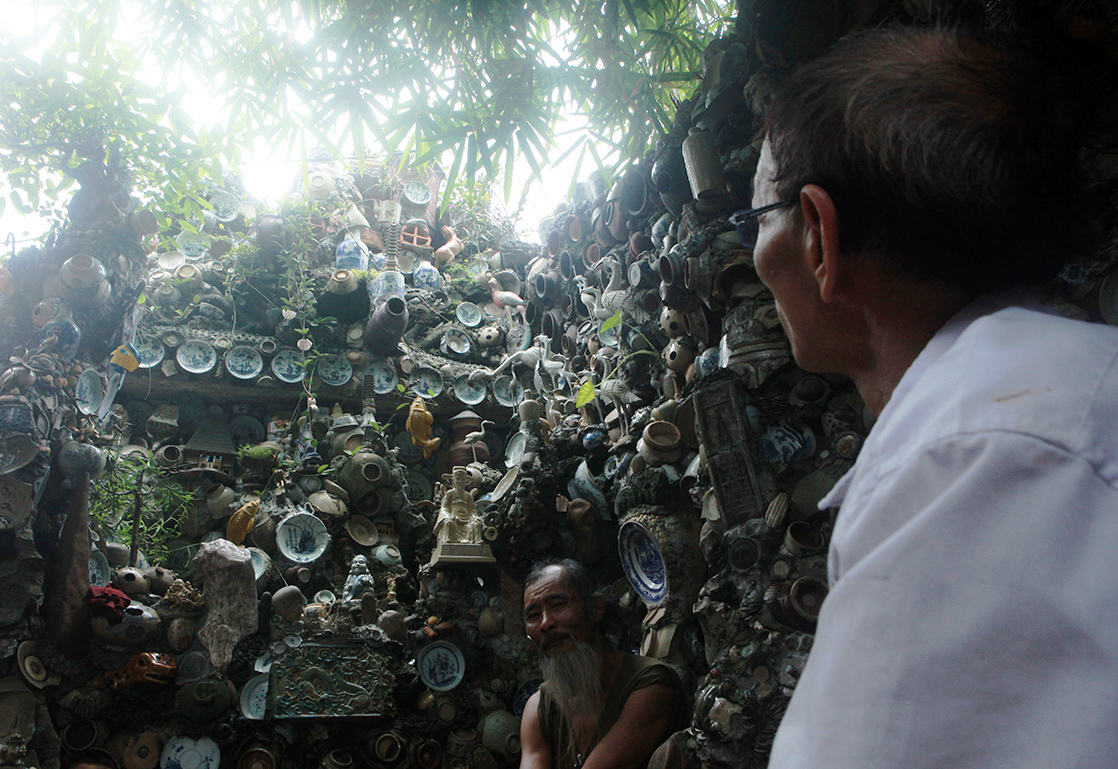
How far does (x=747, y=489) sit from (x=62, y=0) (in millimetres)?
3567

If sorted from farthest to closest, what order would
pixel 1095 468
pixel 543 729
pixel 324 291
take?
1. pixel 324 291
2. pixel 543 729
3. pixel 1095 468

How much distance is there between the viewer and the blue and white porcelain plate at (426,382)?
6.77 m

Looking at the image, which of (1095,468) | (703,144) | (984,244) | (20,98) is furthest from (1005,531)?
(20,98)

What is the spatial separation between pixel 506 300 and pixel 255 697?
4525 millimetres

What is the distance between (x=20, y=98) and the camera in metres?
3.89

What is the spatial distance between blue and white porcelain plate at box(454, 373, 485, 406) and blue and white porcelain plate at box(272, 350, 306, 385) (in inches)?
54.9

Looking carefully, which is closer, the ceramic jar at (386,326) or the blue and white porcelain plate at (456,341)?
the ceramic jar at (386,326)

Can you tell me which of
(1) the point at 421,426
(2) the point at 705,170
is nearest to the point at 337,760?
(1) the point at 421,426

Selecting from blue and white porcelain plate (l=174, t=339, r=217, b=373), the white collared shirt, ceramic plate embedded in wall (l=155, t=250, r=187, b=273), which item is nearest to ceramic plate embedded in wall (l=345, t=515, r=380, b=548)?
blue and white porcelain plate (l=174, t=339, r=217, b=373)

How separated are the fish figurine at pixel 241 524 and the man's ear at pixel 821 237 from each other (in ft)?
17.2

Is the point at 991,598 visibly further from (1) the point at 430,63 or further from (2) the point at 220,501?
(2) the point at 220,501

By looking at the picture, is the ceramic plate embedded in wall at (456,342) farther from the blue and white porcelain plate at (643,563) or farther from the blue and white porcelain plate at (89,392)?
the blue and white porcelain plate at (643,563)

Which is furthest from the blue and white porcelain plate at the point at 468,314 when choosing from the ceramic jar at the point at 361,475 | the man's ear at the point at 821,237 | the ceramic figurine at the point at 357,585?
the man's ear at the point at 821,237

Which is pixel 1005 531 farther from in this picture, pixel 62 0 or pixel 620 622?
pixel 62 0
